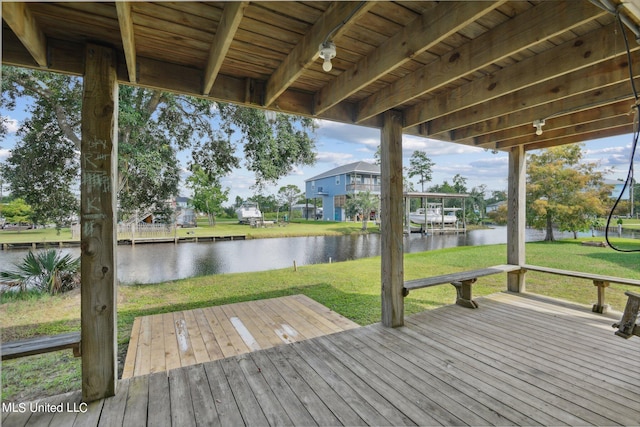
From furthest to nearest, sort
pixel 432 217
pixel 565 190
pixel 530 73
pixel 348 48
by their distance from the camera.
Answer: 1. pixel 432 217
2. pixel 565 190
3. pixel 530 73
4. pixel 348 48

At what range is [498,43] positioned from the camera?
1.77m

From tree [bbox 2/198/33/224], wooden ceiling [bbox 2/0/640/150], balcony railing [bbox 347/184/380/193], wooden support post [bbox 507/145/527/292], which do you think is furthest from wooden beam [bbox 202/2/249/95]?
balcony railing [bbox 347/184/380/193]

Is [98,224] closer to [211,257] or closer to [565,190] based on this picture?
[211,257]

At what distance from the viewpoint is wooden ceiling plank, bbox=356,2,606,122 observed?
1.50 m

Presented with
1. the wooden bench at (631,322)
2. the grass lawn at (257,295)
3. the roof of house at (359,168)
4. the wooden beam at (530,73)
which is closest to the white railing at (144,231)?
the grass lawn at (257,295)

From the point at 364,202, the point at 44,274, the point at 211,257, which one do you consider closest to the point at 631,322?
the point at 44,274

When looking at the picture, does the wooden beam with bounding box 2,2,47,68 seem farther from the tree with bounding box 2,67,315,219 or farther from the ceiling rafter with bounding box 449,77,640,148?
the tree with bounding box 2,67,315,219

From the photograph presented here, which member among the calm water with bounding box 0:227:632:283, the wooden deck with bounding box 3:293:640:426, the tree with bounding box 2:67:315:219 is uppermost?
the tree with bounding box 2:67:315:219

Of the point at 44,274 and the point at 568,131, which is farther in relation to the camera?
the point at 44,274

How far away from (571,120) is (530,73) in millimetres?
1567

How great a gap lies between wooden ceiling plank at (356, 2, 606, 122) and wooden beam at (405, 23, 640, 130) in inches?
19.9

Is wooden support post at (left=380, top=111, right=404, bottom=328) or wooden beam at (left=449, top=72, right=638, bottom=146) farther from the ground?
wooden beam at (left=449, top=72, right=638, bottom=146)

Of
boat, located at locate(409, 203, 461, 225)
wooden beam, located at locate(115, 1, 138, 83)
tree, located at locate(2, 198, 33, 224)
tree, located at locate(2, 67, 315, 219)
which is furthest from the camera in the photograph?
boat, located at locate(409, 203, 461, 225)

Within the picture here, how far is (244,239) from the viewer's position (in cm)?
1705
